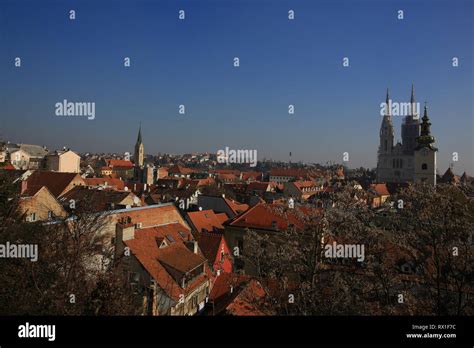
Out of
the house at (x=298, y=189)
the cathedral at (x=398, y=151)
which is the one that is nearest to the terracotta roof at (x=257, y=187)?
the house at (x=298, y=189)

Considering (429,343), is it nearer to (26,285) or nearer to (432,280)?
(432,280)

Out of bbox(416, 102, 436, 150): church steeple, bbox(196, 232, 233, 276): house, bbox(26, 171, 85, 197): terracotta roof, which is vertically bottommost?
bbox(196, 232, 233, 276): house

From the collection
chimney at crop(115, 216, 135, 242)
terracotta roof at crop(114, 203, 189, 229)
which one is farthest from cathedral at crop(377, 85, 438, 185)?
chimney at crop(115, 216, 135, 242)

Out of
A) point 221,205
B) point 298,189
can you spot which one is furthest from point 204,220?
point 298,189

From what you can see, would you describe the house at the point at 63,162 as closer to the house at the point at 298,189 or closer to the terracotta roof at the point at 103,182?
the terracotta roof at the point at 103,182

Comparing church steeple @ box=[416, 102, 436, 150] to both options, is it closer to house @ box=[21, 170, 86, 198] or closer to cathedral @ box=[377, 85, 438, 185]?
cathedral @ box=[377, 85, 438, 185]

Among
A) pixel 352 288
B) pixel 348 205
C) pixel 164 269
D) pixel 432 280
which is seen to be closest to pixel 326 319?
pixel 352 288
